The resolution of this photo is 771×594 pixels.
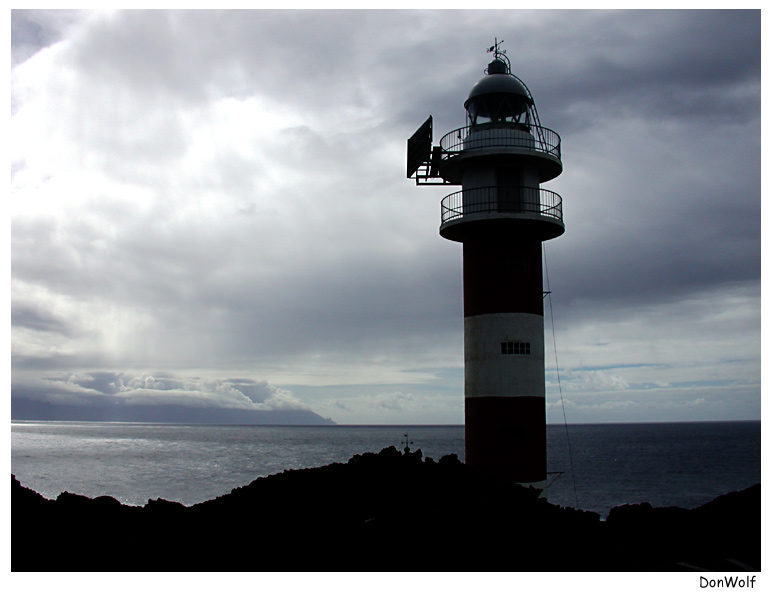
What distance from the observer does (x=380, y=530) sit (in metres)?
12.2

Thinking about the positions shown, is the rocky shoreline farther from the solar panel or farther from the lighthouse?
the solar panel

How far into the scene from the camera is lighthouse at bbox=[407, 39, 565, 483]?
21.7 m

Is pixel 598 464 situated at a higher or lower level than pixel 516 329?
lower

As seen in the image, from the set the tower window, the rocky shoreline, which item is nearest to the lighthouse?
the tower window

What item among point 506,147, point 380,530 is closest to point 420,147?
point 506,147

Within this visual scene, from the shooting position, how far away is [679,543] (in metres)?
13.2

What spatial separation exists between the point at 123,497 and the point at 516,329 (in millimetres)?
42350

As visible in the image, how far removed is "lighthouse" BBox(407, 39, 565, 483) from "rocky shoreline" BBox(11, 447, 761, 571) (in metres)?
6.54

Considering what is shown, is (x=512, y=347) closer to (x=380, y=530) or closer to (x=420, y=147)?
(x=420, y=147)

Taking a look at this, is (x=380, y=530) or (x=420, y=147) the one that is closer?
(x=380, y=530)

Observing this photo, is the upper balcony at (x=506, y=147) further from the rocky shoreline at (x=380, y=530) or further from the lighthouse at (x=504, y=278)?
the rocky shoreline at (x=380, y=530)

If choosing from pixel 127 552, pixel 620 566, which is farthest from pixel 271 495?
pixel 620 566

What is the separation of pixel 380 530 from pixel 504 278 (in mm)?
11453
